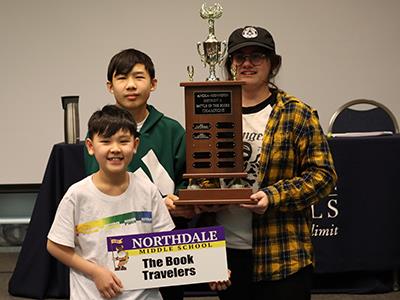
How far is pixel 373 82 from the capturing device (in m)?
4.77

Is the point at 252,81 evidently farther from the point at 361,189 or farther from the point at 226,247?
the point at 361,189

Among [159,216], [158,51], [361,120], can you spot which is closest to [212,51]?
[159,216]

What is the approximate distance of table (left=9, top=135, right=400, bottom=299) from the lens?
3598 millimetres

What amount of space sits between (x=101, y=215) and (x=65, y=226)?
10 centimetres

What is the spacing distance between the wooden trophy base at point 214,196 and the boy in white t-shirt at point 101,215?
0.43 feet

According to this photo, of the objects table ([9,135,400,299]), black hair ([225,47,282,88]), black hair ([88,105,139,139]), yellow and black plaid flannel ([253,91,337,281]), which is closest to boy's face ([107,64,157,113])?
black hair ([88,105,139,139])

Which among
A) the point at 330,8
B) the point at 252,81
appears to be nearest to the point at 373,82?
the point at 330,8

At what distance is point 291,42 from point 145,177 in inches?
122

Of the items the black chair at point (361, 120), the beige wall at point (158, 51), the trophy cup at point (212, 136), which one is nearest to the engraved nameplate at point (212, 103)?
the trophy cup at point (212, 136)

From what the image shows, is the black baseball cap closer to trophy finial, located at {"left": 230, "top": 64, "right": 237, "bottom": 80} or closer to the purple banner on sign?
trophy finial, located at {"left": 230, "top": 64, "right": 237, "bottom": 80}

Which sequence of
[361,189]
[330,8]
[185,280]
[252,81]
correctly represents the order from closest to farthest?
[185,280] < [252,81] < [361,189] < [330,8]

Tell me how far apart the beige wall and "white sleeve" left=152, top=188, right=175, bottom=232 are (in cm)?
300

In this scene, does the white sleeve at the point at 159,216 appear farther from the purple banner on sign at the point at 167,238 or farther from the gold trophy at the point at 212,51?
the gold trophy at the point at 212,51

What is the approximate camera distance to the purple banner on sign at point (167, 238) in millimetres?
1723
